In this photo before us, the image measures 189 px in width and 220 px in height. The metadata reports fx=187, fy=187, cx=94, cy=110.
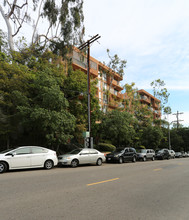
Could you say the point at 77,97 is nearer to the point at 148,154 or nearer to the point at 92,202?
the point at 148,154

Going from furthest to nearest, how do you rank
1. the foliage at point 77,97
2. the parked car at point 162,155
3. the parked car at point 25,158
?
the parked car at point 162,155 → the foliage at point 77,97 → the parked car at point 25,158

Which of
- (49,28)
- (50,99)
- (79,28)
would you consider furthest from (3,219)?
(49,28)

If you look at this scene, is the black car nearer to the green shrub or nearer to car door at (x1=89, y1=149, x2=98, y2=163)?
car door at (x1=89, y1=149, x2=98, y2=163)

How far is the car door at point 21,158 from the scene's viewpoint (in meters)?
10.6

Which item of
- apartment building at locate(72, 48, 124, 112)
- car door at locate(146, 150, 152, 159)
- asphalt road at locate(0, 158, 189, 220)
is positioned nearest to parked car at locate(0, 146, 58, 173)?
asphalt road at locate(0, 158, 189, 220)

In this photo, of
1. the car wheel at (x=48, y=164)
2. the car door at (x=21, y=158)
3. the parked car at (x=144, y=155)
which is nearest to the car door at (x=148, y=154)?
the parked car at (x=144, y=155)

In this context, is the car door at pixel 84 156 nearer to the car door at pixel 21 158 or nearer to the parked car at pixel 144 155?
the car door at pixel 21 158

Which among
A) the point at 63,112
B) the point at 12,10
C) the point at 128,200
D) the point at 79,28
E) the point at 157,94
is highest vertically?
the point at 12,10

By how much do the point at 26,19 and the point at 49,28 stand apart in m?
3.11

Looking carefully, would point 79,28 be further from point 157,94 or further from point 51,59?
point 157,94

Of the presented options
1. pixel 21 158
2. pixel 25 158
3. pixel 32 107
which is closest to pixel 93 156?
pixel 25 158

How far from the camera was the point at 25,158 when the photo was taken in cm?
1108

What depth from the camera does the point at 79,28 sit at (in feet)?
78.4

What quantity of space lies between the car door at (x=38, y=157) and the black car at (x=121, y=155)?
794 centimetres
